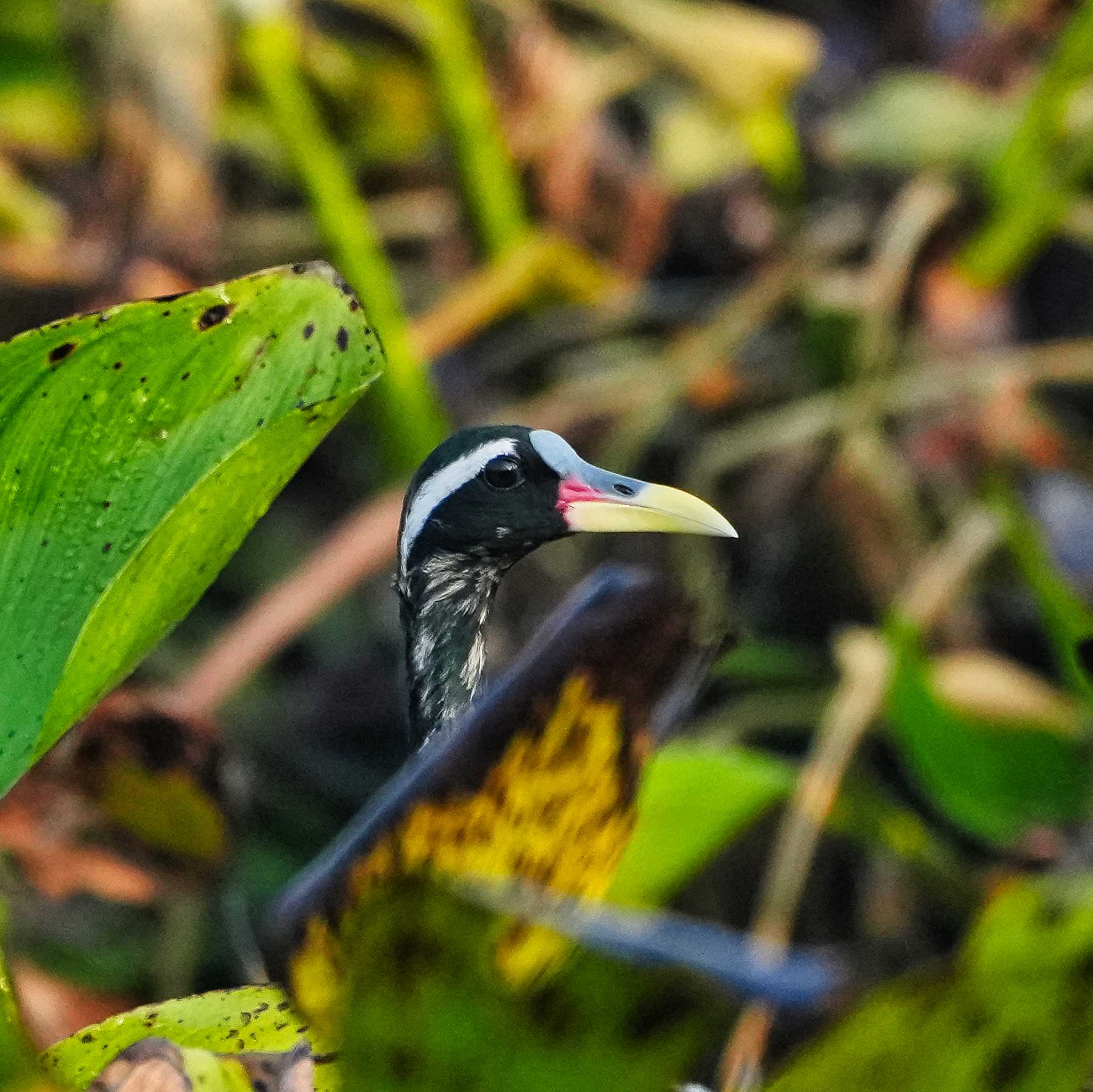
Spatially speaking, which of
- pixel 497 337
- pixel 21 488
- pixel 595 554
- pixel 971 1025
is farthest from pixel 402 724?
pixel 971 1025

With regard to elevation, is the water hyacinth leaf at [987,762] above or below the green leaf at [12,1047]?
below

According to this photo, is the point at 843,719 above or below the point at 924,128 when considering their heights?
below

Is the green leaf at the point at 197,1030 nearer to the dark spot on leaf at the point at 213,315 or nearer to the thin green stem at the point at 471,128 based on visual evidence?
the dark spot on leaf at the point at 213,315

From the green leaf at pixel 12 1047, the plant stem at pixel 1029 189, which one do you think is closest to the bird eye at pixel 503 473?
the green leaf at pixel 12 1047

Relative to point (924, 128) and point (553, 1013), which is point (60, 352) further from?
point (924, 128)

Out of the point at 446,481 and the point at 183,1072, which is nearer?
the point at 183,1072

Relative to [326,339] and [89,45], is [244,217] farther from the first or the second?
[326,339]

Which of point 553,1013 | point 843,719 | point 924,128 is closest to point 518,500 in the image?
point 553,1013

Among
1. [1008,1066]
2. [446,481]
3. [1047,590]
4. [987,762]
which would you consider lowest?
[987,762]
